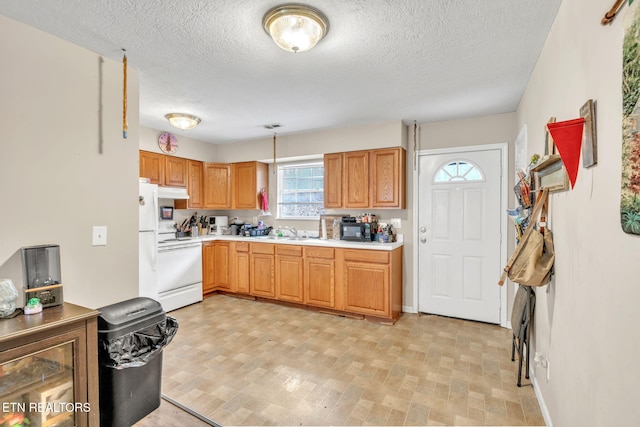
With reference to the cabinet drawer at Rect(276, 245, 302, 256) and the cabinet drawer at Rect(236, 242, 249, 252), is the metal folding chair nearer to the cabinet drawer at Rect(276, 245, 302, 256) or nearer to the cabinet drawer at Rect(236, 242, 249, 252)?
the cabinet drawer at Rect(276, 245, 302, 256)

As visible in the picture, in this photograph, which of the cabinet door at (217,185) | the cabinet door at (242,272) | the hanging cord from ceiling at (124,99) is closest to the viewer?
the hanging cord from ceiling at (124,99)

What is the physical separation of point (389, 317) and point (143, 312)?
261 cm

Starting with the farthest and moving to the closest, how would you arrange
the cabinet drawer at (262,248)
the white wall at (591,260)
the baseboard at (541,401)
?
the cabinet drawer at (262,248)
the baseboard at (541,401)
the white wall at (591,260)

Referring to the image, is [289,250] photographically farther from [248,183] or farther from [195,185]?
[195,185]

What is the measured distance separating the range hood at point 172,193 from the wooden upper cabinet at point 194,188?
8.8 inches

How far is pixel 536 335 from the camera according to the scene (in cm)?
223

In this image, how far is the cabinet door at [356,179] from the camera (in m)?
3.96

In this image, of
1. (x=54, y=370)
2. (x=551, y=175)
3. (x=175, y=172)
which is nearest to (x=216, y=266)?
(x=175, y=172)

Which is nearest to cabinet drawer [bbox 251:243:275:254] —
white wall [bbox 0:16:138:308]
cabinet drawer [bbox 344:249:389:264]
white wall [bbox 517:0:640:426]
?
cabinet drawer [bbox 344:249:389:264]

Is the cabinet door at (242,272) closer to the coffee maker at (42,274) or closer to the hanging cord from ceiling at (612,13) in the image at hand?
the coffee maker at (42,274)

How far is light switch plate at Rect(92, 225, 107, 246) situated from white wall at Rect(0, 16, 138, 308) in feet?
0.10

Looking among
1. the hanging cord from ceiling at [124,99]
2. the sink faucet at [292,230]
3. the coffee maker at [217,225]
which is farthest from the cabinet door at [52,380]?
the coffee maker at [217,225]

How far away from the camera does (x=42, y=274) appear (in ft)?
5.71

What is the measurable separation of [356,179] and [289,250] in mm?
1342
